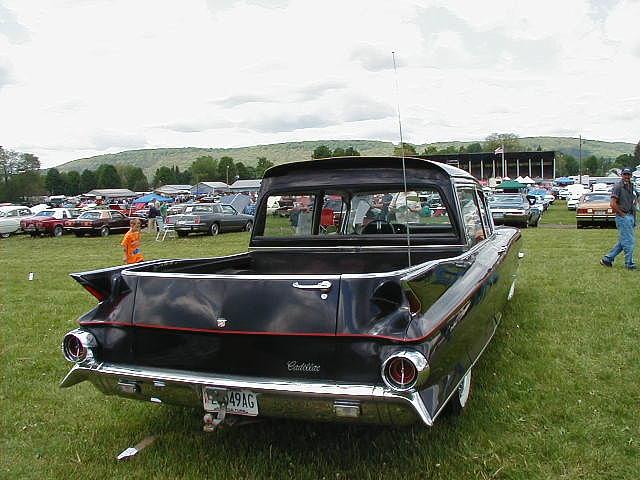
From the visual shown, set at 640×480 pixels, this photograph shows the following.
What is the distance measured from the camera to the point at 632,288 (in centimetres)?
803

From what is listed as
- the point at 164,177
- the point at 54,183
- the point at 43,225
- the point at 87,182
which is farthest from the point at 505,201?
the point at 164,177

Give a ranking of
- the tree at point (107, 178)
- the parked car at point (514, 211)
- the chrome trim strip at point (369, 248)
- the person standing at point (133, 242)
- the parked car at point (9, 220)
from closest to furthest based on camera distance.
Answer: the chrome trim strip at point (369, 248) → the person standing at point (133, 242) → the parked car at point (514, 211) → the parked car at point (9, 220) → the tree at point (107, 178)

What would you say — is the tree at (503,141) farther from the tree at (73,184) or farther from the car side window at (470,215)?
the car side window at (470,215)

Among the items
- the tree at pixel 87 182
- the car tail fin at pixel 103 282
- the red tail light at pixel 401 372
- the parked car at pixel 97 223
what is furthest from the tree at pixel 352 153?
the tree at pixel 87 182

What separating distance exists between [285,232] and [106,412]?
6.62 ft

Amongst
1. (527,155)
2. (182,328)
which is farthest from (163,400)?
(527,155)

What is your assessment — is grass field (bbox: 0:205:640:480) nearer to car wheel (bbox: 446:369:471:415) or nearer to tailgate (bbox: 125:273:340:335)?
car wheel (bbox: 446:369:471:415)

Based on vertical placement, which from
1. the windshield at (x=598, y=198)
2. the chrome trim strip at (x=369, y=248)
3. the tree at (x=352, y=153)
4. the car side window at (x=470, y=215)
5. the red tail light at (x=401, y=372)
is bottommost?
the windshield at (x=598, y=198)

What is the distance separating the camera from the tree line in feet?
353

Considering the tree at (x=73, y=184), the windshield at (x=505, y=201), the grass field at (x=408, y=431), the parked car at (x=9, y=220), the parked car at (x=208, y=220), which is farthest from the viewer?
the tree at (x=73, y=184)

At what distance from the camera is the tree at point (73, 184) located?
5192 inches

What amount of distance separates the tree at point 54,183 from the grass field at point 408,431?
436 ft

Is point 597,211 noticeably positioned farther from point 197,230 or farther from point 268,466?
point 268,466

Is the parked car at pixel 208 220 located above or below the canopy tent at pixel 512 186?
above
